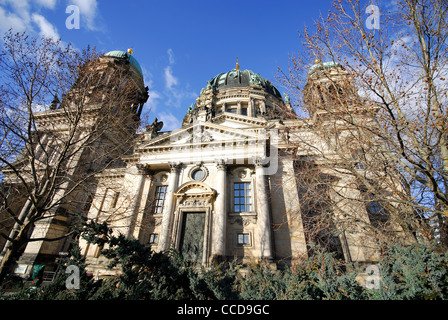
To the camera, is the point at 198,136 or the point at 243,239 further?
the point at 198,136

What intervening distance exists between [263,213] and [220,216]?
2941 millimetres

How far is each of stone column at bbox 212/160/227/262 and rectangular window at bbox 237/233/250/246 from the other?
1.25 metres

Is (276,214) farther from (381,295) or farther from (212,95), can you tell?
(212,95)

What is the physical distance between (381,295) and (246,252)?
11522 mm

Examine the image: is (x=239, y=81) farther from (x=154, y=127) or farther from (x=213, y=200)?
(x=213, y=200)

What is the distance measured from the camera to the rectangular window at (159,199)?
56.6ft

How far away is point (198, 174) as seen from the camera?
56.4 ft

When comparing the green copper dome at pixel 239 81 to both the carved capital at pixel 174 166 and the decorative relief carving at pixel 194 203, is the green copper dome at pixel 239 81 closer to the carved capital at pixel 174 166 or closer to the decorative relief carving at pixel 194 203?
the carved capital at pixel 174 166

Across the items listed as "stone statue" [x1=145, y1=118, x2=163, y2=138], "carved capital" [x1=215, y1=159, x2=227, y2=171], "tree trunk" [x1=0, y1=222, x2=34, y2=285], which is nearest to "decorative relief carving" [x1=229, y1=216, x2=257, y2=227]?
"carved capital" [x1=215, y1=159, x2=227, y2=171]

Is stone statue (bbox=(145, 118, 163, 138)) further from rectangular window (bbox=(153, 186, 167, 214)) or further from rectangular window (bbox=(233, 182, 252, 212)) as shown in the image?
rectangular window (bbox=(233, 182, 252, 212))

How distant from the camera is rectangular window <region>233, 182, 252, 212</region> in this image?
51.9 ft

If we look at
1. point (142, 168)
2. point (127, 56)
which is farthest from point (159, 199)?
point (127, 56)

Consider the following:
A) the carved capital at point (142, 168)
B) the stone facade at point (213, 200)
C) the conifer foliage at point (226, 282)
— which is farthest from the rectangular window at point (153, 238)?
the conifer foliage at point (226, 282)
